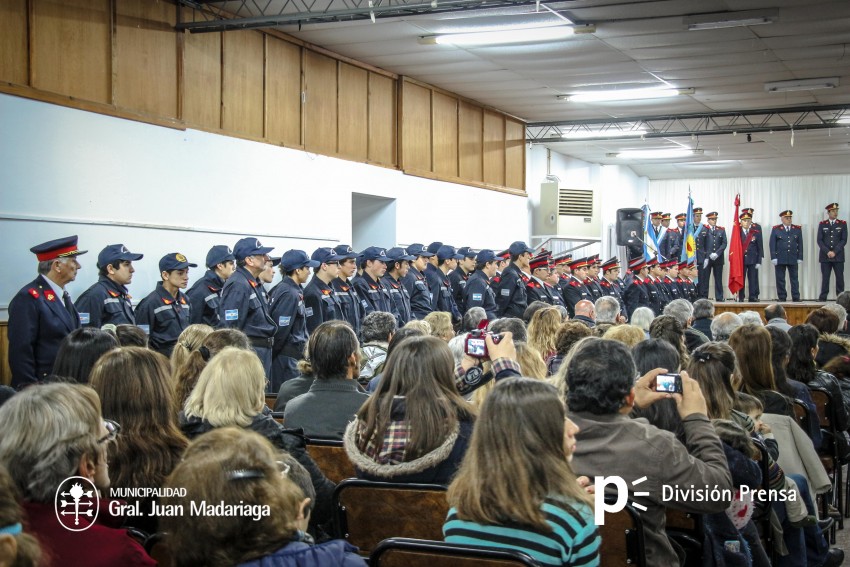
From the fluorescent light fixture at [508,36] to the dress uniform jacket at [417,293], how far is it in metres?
2.70

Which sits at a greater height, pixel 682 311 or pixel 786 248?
pixel 786 248

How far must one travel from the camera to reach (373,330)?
531 centimetres

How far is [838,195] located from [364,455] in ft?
74.1

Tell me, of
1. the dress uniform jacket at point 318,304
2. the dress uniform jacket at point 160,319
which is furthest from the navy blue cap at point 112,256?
the dress uniform jacket at point 318,304

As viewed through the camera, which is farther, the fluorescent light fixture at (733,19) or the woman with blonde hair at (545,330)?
the fluorescent light fixture at (733,19)

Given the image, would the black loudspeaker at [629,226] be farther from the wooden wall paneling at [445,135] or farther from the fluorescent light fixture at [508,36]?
the fluorescent light fixture at [508,36]

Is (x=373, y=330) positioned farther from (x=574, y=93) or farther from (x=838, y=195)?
(x=838, y=195)

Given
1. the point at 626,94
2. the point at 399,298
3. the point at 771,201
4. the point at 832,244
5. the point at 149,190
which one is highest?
the point at 626,94

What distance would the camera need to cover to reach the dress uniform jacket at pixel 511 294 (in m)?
10.9

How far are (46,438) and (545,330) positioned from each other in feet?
12.9

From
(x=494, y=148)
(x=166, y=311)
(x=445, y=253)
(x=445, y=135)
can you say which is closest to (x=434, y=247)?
(x=445, y=253)

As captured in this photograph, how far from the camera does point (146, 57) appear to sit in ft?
26.2

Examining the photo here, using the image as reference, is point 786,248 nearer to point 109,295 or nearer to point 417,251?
point 417,251

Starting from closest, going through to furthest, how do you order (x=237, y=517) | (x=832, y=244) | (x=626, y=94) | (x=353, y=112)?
(x=237, y=517) < (x=353, y=112) < (x=626, y=94) < (x=832, y=244)
